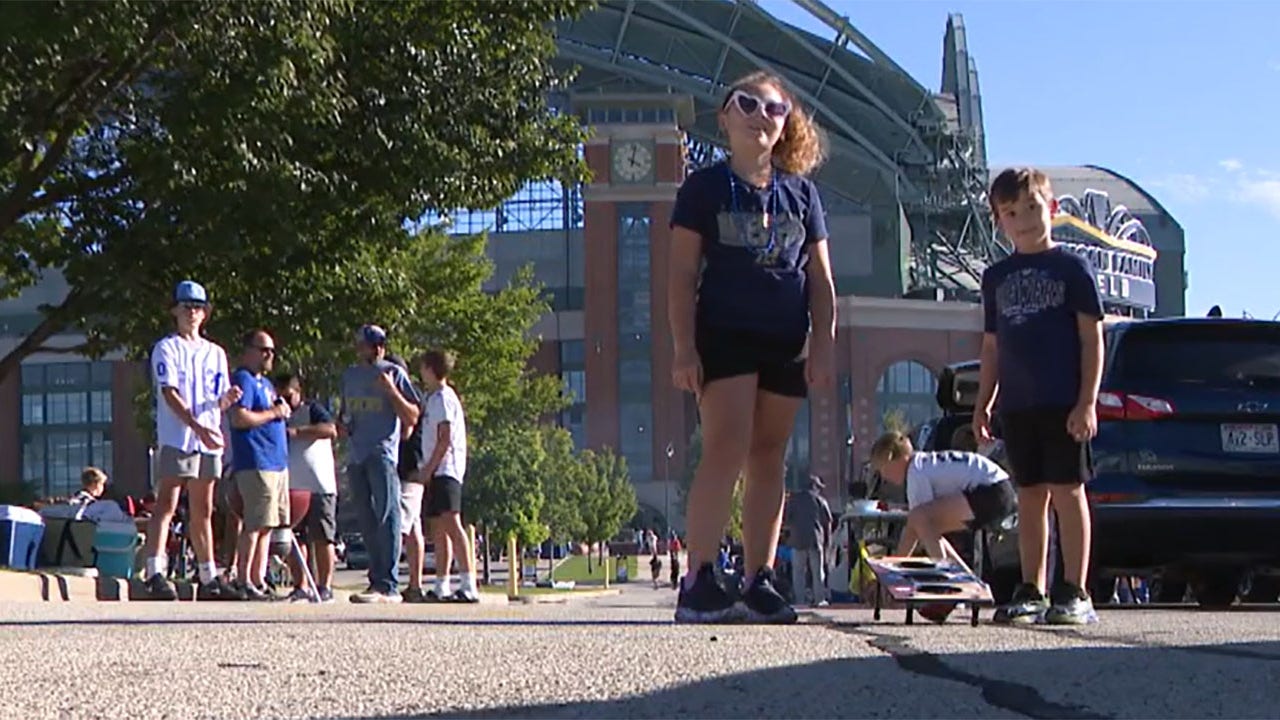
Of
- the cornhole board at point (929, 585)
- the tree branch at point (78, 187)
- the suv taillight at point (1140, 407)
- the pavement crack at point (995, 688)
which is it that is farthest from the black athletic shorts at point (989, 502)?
the tree branch at point (78, 187)

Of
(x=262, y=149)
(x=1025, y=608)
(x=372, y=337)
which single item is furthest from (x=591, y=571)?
(x=1025, y=608)

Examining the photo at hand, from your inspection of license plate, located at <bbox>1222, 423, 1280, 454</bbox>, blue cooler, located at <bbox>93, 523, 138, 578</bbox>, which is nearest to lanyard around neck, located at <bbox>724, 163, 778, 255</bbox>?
license plate, located at <bbox>1222, 423, 1280, 454</bbox>

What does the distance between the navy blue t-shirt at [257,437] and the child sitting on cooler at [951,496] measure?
12.0 ft

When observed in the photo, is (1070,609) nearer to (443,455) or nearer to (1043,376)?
(1043,376)

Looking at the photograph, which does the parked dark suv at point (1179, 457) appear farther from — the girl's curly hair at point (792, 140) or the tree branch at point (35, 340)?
the tree branch at point (35, 340)

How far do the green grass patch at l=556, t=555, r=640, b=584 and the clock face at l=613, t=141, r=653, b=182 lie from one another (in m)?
19.5

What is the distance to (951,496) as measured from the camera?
9.69m

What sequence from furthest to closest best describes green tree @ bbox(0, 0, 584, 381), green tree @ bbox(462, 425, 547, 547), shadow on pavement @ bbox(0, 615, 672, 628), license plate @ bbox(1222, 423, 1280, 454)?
1. green tree @ bbox(462, 425, 547, 547)
2. green tree @ bbox(0, 0, 584, 381)
3. license plate @ bbox(1222, 423, 1280, 454)
4. shadow on pavement @ bbox(0, 615, 672, 628)

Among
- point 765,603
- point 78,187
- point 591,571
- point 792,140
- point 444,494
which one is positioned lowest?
point 591,571

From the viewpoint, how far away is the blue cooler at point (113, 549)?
1555cm

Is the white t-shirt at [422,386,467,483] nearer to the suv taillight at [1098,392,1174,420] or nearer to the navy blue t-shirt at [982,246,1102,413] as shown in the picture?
the suv taillight at [1098,392,1174,420]

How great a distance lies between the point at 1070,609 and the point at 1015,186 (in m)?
1.56

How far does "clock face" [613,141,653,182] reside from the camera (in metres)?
101

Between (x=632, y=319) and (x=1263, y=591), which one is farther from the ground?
(x=632, y=319)
